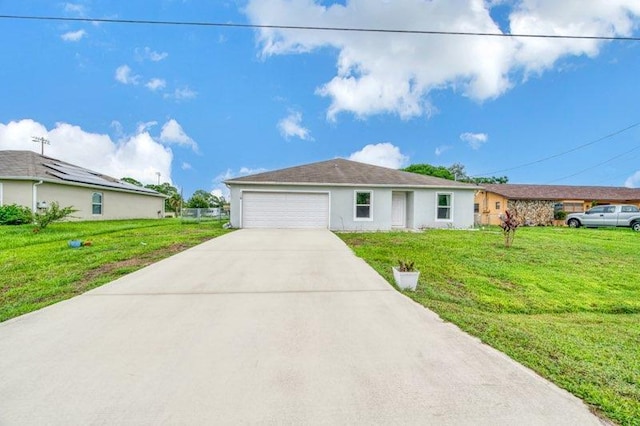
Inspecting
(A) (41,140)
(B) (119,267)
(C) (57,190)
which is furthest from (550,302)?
(A) (41,140)

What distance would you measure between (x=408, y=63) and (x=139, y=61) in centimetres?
1363

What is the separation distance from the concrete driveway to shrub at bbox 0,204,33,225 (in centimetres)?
1377

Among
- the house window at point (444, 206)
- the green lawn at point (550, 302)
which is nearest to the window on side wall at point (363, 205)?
the house window at point (444, 206)

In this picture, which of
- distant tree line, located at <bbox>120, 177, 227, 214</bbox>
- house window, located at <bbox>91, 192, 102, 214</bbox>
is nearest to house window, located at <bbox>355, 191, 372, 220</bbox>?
house window, located at <bbox>91, 192, 102, 214</bbox>

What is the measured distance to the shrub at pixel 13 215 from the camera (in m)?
13.6

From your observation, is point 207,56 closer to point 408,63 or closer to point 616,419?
point 408,63

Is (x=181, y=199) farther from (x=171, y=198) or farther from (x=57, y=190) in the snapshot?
(x=57, y=190)

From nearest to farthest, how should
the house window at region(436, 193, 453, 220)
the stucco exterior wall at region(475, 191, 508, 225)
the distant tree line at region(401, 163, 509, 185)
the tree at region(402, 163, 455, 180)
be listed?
1. the house window at region(436, 193, 453, 220)
2. the stucco exterior wall at region(475, 191, 508, 225)
3. the tree at region(402, 163, 455, 180)
4. the distant tree line at region(401, 163, 509, 185)

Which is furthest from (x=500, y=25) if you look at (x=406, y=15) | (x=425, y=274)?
(x=425, y=274)

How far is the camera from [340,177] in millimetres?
15180

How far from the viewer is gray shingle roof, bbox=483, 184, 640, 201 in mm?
23859

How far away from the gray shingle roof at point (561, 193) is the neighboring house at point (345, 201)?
1058cm

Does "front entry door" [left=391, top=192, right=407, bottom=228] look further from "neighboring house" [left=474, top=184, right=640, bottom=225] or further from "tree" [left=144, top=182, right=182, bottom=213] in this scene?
"tree" [left=144, top=182, right=182, bottom=213]

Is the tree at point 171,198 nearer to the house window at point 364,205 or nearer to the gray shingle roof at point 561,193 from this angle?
the house window at point 364,205
